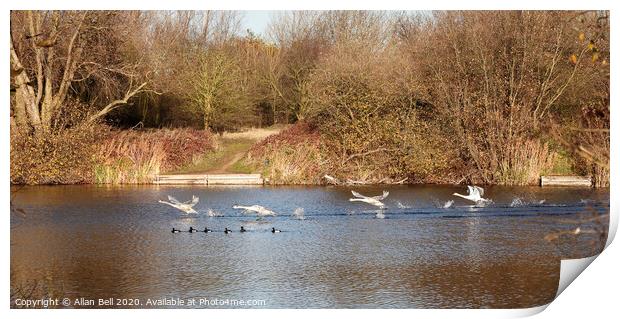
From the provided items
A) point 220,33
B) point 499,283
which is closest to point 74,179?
point 220,33

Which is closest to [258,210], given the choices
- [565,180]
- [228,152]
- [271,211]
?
[271,211]

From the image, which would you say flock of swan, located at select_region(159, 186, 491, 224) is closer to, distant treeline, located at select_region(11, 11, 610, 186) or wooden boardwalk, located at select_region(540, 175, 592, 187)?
distant treeline, located at select_region(11, 11, 610, 186)

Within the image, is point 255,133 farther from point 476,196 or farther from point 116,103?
point 476,196

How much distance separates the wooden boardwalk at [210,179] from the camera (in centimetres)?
1377

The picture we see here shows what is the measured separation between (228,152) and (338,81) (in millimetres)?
2073

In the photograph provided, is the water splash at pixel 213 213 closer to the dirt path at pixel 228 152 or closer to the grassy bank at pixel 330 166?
the dirt path at pixel 228 152

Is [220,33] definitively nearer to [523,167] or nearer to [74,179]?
[74,179]

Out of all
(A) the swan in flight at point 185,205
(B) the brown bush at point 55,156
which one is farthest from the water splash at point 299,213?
(B) the brown bush at point 55,156

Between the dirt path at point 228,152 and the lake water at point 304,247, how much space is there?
1.14 feet

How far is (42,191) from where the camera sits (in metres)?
12.1

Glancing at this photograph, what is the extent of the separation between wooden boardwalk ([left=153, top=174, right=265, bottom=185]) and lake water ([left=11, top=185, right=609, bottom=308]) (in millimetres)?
160

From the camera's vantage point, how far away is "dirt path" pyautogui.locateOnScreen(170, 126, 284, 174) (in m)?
13.7

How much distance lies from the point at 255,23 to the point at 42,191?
146 inches
